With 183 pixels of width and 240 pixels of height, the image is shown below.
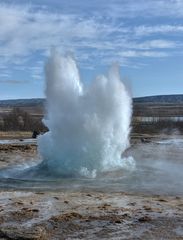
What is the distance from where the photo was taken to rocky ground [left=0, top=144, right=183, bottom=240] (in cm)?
807

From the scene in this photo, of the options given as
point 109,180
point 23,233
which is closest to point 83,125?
point 109,180

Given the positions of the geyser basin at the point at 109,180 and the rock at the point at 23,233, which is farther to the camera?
the geyser basin at the point at 109,180

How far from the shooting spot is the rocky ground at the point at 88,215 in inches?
318

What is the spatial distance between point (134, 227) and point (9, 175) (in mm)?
8407

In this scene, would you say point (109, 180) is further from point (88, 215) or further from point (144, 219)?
point (144, 219)

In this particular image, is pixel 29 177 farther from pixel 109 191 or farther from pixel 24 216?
pixel 24 216

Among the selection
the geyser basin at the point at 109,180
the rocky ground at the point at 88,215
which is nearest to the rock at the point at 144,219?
the rocky ground at the point at 88,215

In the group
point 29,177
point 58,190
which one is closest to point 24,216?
point 58,190

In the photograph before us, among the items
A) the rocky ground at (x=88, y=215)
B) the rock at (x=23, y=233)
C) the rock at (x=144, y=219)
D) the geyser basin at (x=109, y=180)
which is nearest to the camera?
the rock at (x=23, y=233)

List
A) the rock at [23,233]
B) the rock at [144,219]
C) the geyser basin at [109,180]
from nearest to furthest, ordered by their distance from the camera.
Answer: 1. the rock at [23,233]
2. the rock at [144,219]
3. the geyser basin at [109,180]

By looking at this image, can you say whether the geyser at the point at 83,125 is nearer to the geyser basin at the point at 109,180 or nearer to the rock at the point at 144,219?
the geyser basin at the point at 109,180

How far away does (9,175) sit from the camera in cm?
1614

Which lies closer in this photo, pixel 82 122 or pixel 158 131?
pixel 82 122

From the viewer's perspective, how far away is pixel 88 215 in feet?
31.1
